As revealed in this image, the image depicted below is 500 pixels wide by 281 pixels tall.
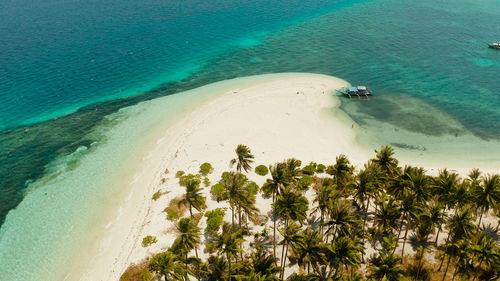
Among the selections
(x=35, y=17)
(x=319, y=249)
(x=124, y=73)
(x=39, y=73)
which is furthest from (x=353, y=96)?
(x=35, y=17)

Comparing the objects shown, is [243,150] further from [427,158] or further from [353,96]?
[353,96]

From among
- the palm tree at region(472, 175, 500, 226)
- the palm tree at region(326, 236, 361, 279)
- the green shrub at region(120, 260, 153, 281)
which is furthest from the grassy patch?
the palm tree at region(472, 175, 500, 226)

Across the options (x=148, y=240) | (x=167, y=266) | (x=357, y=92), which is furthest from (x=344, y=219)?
(x=357, y=92)

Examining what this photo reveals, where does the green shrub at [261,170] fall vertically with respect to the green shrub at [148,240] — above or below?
above

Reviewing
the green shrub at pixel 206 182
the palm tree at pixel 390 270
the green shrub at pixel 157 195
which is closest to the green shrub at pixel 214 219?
the green shrub at pixel 206 182

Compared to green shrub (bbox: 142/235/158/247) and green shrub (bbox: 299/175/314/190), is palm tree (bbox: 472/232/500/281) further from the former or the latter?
green shrub (bbox: 142/235/158/247)

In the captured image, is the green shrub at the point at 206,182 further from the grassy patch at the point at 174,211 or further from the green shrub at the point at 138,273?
the green shrub at the point at 138,273
